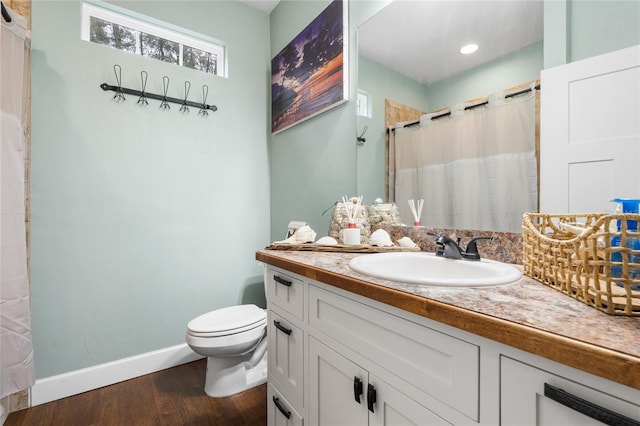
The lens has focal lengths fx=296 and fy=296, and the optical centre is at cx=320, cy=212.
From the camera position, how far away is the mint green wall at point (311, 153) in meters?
1.73

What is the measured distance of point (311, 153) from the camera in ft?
6.72

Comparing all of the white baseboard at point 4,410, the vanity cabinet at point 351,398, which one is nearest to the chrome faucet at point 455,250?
the vanity cabinet at point 351,398

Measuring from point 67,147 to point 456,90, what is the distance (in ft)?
6.94

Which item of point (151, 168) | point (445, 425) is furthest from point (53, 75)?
point (445, 425)

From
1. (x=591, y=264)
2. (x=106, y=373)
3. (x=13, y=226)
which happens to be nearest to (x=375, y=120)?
(x=591, y=264)

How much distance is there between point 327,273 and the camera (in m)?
0.90

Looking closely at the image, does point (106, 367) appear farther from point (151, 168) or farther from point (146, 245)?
point (151, 168)

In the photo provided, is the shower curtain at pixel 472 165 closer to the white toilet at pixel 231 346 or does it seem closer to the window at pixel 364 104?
the window at pixel 364 104

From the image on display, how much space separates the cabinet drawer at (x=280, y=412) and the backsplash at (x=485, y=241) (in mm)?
850

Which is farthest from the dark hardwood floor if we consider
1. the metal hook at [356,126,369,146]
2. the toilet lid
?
the metal hook at [356,126,369,146]

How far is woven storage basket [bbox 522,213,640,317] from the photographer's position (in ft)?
1.52

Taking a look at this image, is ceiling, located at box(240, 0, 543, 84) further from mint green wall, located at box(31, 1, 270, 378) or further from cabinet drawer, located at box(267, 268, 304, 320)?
mint green wall, located at box(31, 1, 270, 378)

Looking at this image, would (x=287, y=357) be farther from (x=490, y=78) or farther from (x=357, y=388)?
(x=490, y=78)

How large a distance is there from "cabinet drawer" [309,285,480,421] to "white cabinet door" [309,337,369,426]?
70 millimetres
